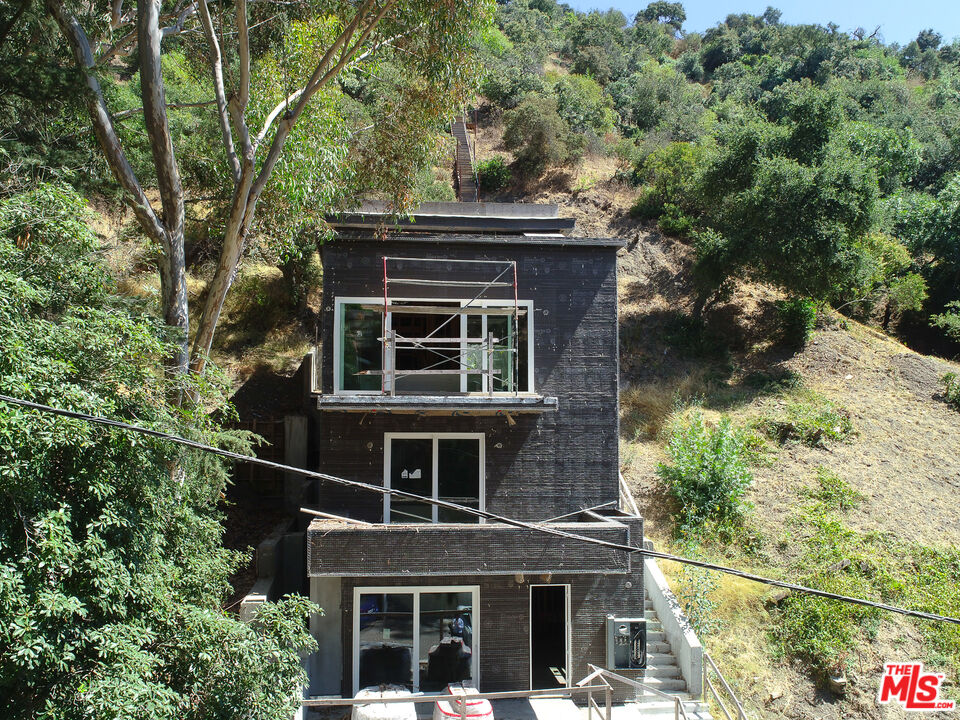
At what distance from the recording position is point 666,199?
32.1 m

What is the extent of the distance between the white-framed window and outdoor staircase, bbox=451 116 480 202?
18.4 m

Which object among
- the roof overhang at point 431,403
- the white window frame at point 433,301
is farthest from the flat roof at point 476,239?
the roof overhang at point 431,403

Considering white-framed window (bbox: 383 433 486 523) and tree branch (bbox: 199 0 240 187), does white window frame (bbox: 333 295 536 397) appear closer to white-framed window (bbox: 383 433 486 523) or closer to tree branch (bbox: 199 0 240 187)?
white-framed window (bbox: 383 433 486 523)

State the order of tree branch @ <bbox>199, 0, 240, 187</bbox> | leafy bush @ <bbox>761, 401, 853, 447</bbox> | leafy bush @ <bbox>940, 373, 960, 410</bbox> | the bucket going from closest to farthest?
the bucket < tree branch @ <bbox>199, 0, 240, 187</bbox> < leafy bush @ <bbox>761, 401, 853, 447</bbox> < leafy bush @ <bbox>940, 373, 960, 410</bbox>

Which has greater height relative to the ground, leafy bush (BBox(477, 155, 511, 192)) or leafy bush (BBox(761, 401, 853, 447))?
leafy bush (BBox(477, 155, 511, 192))

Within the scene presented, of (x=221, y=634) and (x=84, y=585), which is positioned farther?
(x=221, y=634)

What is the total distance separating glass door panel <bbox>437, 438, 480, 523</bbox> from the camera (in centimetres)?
1434

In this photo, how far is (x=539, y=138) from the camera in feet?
117

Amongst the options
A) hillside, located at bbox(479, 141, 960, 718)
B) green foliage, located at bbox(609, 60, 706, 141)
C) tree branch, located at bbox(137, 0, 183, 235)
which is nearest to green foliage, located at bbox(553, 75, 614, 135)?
green foliage, located at bbox(609, 60, 706, 141)

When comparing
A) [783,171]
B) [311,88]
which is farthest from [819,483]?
[311,88]

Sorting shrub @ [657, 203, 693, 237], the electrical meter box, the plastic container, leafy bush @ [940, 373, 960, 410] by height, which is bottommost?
the plastic container

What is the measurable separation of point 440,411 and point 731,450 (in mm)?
9082

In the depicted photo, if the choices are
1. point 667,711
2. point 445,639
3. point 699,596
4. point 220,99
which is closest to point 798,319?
point 699,596

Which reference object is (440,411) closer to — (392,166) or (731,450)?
(392,166)
